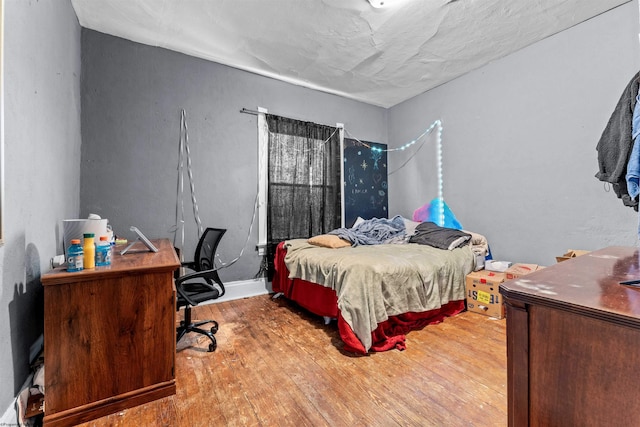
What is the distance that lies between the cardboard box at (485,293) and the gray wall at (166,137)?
7.75ft

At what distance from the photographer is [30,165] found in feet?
4.98

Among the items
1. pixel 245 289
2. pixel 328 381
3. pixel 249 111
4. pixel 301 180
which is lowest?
pixel 328 381

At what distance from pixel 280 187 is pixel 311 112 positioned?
3.86 feet

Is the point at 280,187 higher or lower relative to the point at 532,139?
lower

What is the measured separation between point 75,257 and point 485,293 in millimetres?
3111

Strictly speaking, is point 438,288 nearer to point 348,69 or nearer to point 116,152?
point 348,69

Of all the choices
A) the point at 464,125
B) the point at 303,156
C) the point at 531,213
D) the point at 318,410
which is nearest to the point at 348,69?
the point at 303,156

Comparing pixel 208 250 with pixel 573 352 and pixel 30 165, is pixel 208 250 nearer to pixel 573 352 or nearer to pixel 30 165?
pixel 30 165

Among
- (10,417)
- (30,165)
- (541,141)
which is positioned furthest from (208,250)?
(541,141)

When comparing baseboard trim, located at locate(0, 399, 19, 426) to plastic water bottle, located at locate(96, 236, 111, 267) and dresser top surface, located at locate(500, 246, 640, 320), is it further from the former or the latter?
dresser top surface, located at locate(500, 246, 640, 320)

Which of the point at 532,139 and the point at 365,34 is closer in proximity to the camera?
the point at 365,34

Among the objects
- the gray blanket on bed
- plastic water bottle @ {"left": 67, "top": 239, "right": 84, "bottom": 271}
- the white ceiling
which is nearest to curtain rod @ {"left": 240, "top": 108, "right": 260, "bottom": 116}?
the white ceiling

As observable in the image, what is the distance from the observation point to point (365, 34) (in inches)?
108

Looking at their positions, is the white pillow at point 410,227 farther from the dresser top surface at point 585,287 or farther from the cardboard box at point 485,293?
the dresser top surface at point 585,287
